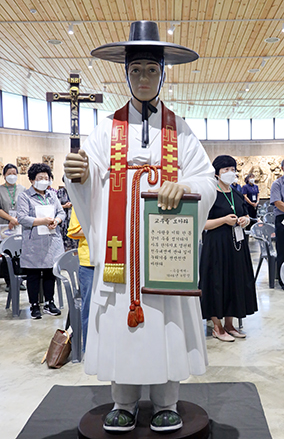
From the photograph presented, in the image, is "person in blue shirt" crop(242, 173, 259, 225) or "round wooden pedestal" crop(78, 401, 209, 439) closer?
"round wooden pedestal" crop(78, 401, 209, 439)

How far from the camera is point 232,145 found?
1689 cm

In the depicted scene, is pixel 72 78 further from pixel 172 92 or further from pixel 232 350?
pixel 172 92

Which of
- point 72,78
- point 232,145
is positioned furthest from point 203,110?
point 72,78

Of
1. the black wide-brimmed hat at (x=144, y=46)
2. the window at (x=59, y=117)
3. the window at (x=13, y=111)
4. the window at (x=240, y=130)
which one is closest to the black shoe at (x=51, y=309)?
the black wide-brimmed hat at (x=144, y=46)

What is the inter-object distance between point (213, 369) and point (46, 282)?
225 centimetres

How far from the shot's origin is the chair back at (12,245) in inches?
204

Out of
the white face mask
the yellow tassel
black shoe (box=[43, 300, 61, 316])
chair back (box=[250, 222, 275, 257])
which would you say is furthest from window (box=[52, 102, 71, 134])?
the yellow tassel

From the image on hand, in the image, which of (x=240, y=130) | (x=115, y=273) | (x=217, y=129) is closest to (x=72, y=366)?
(x=115, y=273)

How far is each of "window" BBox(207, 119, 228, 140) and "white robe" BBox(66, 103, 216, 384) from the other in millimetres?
15439

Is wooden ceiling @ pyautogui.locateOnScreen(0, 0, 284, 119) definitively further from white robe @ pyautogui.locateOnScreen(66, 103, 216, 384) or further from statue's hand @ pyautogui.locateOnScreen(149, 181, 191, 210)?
statue's hand @ pyautogui.locateOnScreen(149, 181, 191, 210)

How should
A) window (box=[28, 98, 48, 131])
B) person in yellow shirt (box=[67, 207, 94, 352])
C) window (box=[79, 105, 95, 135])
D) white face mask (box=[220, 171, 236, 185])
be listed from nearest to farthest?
person in yellow shirt (box=[67, 207, 94, 352])
white face mask (box=[220, 171, 236, 185])
window (box=[28, 98, 48, 131])
window (box=[79, 105, 95, 135])

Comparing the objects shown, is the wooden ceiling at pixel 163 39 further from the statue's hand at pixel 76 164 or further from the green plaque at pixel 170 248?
the green plaque at pixel 170 248

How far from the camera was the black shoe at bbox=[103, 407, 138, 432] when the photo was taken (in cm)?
204

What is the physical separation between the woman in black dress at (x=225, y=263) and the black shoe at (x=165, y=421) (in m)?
1.84
